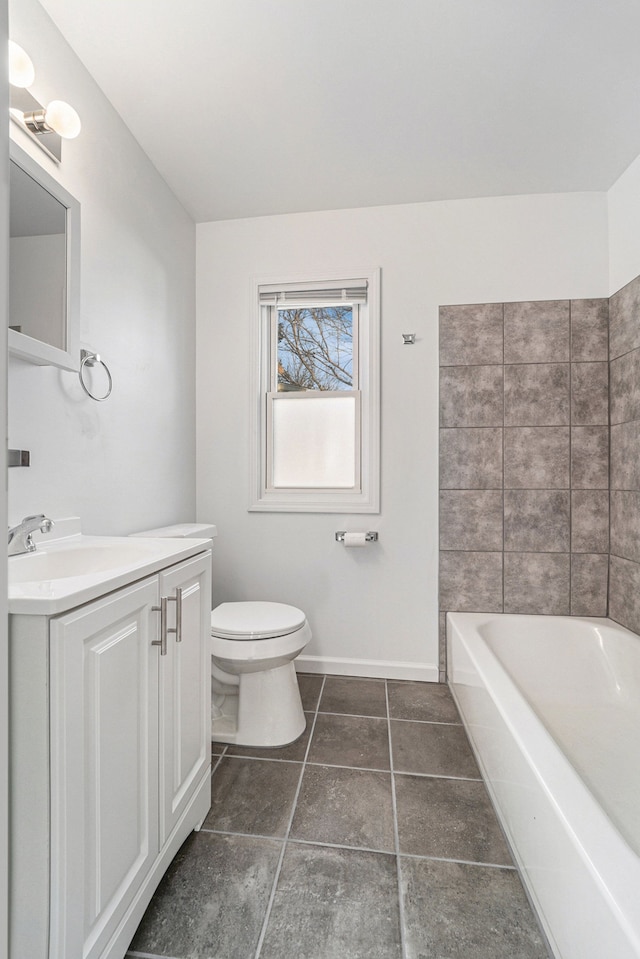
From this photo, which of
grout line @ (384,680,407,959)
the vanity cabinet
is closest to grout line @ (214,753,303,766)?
grout line @ (384,680,407,959)

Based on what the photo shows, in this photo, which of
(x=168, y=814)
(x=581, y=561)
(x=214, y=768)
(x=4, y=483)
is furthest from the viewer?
(x=581, y=561)

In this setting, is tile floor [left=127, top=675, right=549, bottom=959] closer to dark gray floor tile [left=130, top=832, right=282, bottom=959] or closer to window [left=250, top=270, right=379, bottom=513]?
dark gray floor tile [left=130, top=832, right=282, bottom=959]

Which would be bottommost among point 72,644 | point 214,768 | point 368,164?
point 214,768

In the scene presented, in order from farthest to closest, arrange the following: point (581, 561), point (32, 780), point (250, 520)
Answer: point (250, 520), point (581, 561), point (32, 780)

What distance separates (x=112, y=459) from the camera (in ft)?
5.89

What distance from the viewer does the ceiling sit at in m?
1.43

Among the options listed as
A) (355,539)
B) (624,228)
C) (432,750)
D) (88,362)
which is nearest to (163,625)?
(88,362)

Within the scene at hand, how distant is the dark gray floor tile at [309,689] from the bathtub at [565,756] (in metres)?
0.64

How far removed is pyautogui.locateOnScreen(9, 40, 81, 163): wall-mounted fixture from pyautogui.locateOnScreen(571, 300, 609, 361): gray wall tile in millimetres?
2176

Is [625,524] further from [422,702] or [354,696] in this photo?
[354,696]

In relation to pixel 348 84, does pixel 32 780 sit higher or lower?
lower

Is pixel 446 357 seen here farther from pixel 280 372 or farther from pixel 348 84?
pixel 348 84

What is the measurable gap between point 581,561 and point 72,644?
89.6 inches

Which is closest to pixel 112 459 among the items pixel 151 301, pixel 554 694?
pixel 151 301
